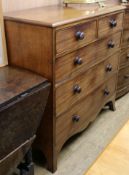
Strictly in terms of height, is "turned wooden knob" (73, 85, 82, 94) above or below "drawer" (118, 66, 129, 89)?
above

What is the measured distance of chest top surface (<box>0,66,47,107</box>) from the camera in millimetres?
1132

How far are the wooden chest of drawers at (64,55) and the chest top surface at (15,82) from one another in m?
0.07

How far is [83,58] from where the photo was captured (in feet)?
5.15

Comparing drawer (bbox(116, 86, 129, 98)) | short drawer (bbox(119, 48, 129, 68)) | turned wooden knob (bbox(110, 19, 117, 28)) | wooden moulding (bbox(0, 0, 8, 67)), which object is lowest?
drawer (bbox(116, 86, 129, 98))

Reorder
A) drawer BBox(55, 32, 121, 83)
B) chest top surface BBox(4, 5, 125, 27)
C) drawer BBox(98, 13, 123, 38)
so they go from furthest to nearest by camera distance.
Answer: drawer BBox(98, 13, 123, 38) < drawer BBox(55, 32, 121, 83) < chest top surface BBox(4, 5, 125, 27)

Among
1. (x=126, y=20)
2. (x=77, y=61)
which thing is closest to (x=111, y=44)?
(x=126, y=20)

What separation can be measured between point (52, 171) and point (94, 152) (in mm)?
380

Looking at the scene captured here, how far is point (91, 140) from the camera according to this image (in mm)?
1971

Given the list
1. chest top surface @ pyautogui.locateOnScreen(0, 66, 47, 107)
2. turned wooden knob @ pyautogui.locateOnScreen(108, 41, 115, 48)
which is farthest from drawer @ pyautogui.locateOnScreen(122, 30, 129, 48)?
chest top surface @ pyautogui.locateOnScreen(0, 66, 47, 107)

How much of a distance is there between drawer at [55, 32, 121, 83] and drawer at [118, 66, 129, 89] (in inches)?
18.4

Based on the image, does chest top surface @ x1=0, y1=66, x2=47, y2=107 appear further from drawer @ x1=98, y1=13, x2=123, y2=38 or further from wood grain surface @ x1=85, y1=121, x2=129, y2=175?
wood grain surface @ x1=85, y1=121, x2=129, y2=175

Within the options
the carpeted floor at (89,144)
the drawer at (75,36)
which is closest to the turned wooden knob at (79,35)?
the drawer at (75,36)

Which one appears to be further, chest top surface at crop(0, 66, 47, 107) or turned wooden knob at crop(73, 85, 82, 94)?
turned wooden knob at crop(73, 85, 82, 94)

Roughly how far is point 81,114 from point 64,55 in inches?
22.7
